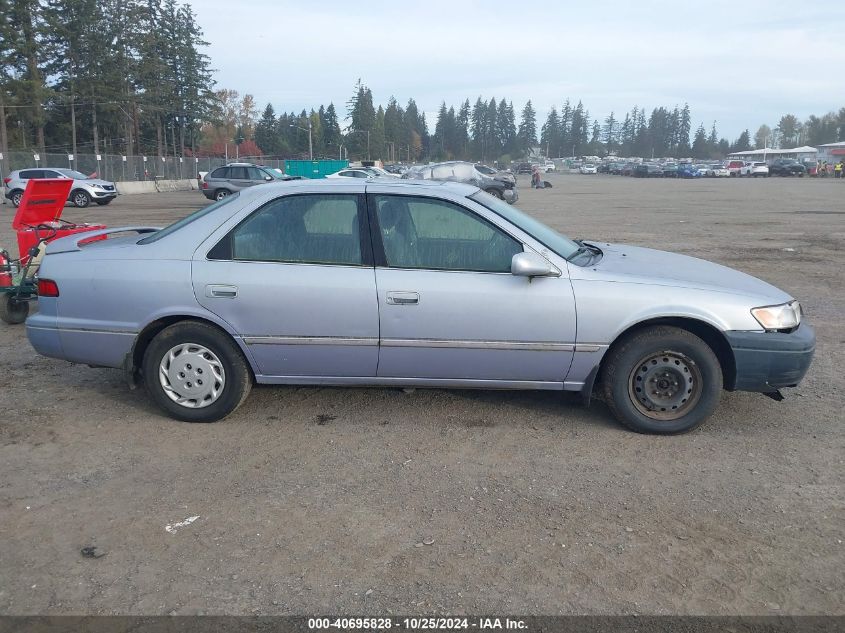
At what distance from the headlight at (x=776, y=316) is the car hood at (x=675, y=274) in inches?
2.1

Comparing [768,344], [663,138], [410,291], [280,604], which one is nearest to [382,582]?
[280,604]

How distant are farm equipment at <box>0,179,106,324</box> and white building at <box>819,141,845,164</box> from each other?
11137cm

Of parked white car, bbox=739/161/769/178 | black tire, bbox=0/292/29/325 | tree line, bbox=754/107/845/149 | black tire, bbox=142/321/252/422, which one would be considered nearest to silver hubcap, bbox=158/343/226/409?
black tire, bbox=142/321/252/422

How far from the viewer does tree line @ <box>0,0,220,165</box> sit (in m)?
48.3

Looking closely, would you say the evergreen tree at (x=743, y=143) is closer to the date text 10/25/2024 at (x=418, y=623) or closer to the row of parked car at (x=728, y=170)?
the row of parked car at (x=728, y=170)

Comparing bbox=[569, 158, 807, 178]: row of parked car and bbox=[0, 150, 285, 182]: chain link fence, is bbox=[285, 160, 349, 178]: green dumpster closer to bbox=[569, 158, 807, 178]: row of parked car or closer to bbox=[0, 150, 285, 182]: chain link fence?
bbox=[0, 150, 285, 182]: chain link fence

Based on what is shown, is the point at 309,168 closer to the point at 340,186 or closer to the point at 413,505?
the point at 340,186

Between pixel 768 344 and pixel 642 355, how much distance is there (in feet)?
2.55

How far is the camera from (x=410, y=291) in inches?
177

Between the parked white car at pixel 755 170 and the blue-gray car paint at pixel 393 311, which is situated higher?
the parked white car at pixel 755 170

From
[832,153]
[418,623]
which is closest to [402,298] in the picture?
[418,623]

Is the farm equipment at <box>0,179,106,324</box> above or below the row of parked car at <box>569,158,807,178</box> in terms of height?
below

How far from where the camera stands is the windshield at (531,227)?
473cm

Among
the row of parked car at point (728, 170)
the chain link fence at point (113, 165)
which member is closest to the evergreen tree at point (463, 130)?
the row of parked car at point (728, 170)
